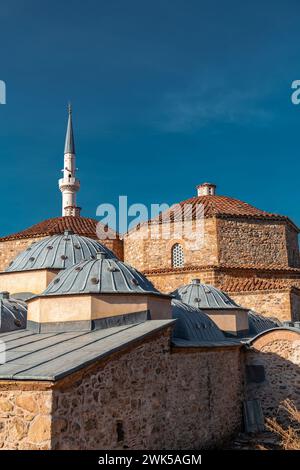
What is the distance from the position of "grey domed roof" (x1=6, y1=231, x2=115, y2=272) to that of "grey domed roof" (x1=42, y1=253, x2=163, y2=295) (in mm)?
2792

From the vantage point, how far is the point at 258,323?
49.0 ft

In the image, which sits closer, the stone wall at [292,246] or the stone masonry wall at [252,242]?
the stone masonry wall at [252,242]

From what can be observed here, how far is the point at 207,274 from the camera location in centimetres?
1727

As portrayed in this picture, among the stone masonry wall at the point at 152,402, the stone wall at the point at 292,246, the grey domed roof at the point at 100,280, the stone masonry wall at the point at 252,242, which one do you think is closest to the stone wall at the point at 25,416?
the stone masonry wall at the point at 152,402

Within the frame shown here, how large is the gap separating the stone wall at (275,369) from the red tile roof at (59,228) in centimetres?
1012

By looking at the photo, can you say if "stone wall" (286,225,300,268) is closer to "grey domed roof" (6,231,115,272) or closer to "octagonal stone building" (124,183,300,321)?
"octagonal stone building" (124,183,300,321)

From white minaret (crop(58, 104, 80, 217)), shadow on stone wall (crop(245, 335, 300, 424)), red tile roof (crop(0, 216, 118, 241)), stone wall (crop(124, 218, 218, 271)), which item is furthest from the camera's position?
white minaret (crop(58, 104, 80, 217))

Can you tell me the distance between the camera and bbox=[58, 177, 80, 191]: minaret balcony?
2563cm

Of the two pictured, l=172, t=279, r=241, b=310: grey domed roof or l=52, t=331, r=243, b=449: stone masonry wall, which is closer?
l=52, t=331, r=243, b=449: stone masonry wall

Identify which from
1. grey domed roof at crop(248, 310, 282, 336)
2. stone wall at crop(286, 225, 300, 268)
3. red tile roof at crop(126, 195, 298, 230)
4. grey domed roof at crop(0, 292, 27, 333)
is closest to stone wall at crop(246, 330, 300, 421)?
grey domed roof at crop(248, 310, 282, 336)

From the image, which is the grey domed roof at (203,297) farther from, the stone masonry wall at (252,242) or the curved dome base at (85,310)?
the curved dome base at (85,310)

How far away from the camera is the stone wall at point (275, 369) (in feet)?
38.4
